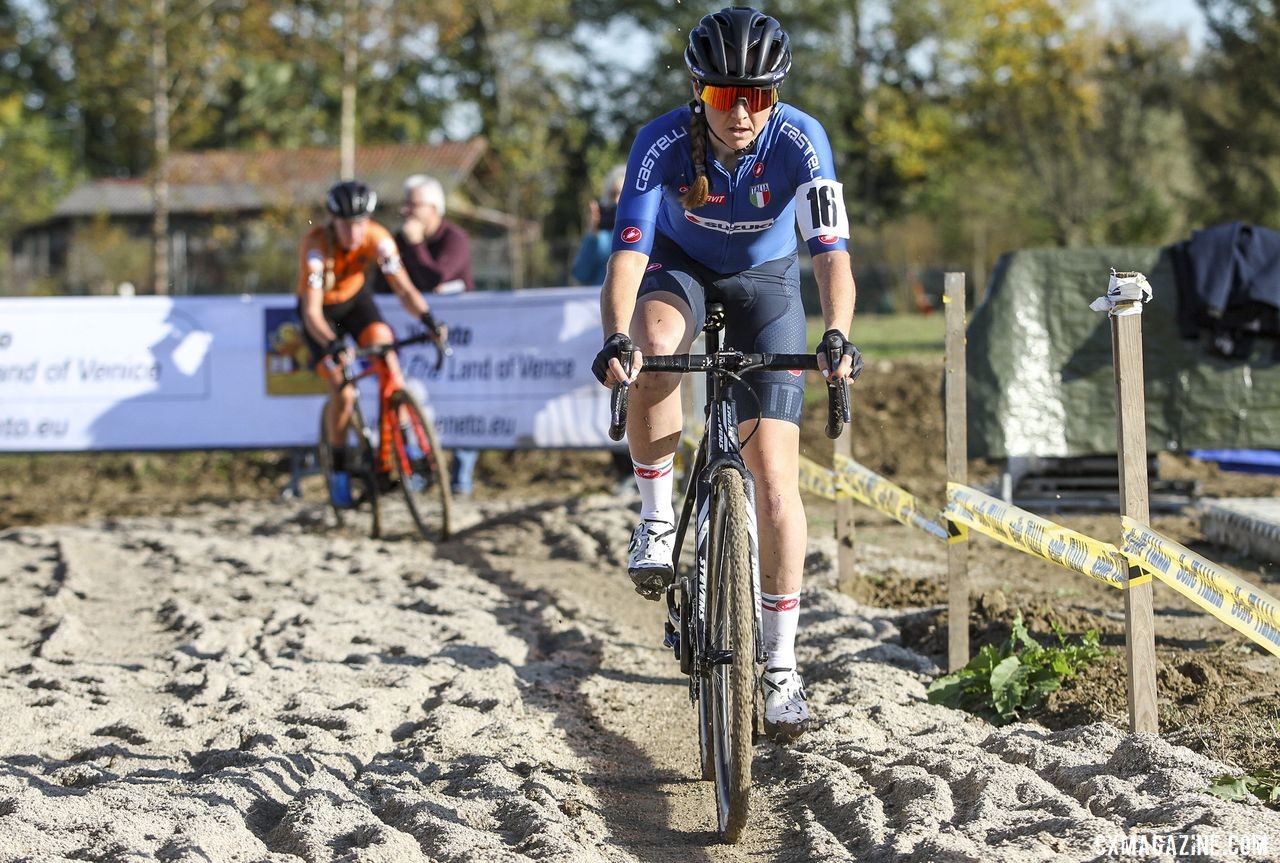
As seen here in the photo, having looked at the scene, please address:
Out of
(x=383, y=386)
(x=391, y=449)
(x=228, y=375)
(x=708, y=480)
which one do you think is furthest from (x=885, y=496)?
(x=228, y=375)

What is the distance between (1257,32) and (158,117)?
727 inches

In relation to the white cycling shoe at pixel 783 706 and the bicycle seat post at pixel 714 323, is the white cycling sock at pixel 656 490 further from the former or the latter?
the white cycling shoe at pixel 783 706

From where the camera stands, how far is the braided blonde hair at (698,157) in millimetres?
4266

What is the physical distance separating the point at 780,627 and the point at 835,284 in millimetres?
1082

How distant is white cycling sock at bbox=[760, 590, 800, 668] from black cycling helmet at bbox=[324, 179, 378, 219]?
524 cm

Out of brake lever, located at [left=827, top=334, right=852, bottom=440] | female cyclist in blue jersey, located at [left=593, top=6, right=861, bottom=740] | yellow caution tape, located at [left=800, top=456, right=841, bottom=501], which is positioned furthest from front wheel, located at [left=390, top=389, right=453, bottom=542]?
brake lever, located at [left=827, top=334, right=852, bottom=440]

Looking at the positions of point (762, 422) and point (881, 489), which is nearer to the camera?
point (762, 422)

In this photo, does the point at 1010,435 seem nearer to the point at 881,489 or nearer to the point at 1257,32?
the point at 881,489

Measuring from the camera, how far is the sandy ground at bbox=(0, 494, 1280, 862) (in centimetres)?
363

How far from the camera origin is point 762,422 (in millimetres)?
4316

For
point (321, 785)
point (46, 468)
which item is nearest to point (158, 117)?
point (46, 468)

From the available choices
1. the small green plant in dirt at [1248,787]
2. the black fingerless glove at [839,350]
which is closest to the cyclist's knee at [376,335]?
the black fingerless glove at [839,350]

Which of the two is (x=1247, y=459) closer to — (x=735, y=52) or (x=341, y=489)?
(x=341, y=489)

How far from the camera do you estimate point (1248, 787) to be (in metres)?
3.72
